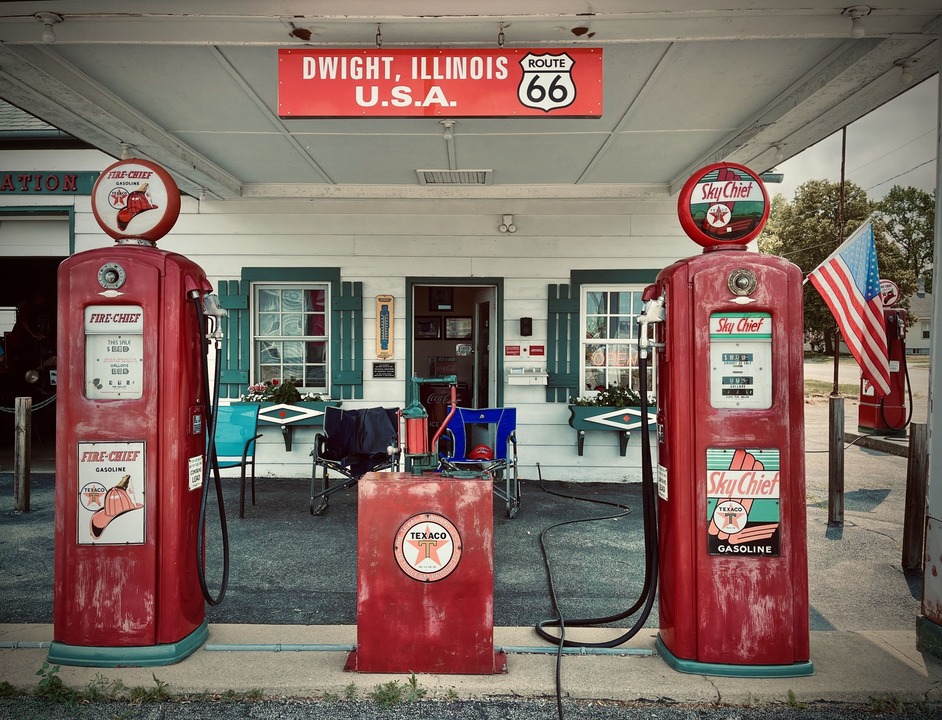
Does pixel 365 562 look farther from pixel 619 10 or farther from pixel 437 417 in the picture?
pixel 437 417

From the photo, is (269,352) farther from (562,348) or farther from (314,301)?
(562,348)

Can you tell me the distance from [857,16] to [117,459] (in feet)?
13.2

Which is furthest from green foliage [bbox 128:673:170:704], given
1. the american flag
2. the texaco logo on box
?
the american flag

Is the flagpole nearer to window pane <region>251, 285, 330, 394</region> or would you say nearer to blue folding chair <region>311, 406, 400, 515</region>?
blue folding chair <region>311, 406, 400, 515</region>

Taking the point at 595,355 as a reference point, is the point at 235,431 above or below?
below

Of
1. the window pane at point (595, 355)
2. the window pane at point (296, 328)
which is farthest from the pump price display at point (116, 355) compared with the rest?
the window pane at point (595, 355)

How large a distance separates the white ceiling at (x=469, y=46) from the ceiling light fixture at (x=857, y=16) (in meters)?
0.04

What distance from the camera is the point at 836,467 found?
16.4 feet

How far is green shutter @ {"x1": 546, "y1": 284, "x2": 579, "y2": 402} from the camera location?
21.4ft

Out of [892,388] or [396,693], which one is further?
[892,388]

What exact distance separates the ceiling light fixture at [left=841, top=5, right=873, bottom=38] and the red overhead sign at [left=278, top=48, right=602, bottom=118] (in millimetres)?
1201

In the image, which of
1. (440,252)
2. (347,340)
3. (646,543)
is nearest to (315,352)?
(347,340)

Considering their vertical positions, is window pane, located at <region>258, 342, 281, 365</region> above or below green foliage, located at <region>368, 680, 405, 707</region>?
above

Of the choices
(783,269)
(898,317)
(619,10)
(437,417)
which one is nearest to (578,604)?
(783,269)
